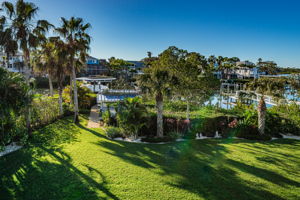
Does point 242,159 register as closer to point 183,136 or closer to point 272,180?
point 272,180

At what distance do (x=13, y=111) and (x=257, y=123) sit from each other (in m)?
14.9

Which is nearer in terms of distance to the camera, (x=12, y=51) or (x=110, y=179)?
(x=110, y=179)

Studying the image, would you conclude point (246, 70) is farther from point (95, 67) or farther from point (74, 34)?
point (74, 34)

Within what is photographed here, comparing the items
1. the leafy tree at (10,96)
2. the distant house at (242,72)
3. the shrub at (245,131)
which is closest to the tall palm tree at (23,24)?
the leafy tree at (10,96)

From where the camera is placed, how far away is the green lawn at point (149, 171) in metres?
5.45

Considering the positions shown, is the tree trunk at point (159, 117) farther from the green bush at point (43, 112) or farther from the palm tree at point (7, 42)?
the palm tree at point (7, 42)

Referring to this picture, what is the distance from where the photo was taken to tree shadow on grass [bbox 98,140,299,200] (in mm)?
5574

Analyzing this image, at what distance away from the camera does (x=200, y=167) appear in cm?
709

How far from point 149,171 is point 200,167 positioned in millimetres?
2129

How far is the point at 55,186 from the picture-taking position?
5.73m

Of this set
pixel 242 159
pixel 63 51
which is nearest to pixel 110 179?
pixel 242 159

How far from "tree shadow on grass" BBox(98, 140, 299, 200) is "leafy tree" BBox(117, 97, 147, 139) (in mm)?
1256

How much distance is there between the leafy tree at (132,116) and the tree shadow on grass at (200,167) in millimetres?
1256

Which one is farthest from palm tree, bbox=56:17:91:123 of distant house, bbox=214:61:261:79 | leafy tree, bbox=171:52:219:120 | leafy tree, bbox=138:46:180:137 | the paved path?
distant house, bbox=214:61:261:79
